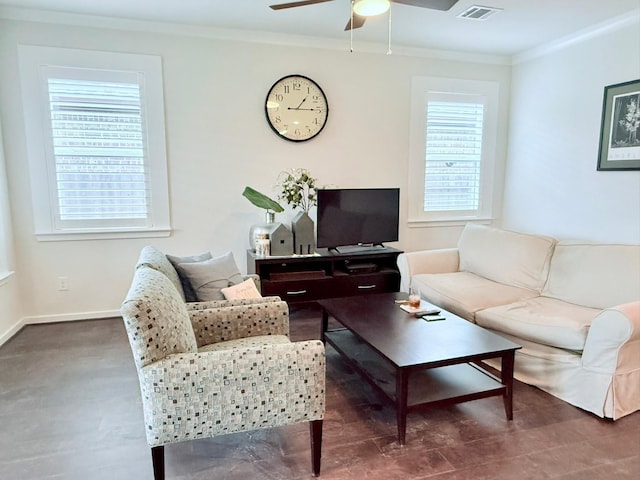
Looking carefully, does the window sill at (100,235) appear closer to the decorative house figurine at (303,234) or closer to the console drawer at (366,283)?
the decorative house figurine at (303,234)

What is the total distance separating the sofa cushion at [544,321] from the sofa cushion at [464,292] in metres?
0.11

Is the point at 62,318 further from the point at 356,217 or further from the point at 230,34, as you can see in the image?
the point at 230,34

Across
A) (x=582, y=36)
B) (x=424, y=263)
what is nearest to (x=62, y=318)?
(x=424, y=263)

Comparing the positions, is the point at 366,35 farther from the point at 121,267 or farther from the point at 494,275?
the point at 121,267

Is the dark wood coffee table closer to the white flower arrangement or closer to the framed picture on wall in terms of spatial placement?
the white flower arrangement

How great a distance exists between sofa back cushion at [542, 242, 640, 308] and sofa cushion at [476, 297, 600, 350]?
85 mm

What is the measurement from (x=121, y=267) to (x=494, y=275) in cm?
338

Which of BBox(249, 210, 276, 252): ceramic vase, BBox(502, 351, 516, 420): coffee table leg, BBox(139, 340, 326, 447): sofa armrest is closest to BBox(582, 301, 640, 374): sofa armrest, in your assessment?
BBox(502, 351, 516, 420): coffee table leg

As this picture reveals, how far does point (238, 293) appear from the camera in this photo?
272 centimetres

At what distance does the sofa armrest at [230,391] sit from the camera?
5.38 feet

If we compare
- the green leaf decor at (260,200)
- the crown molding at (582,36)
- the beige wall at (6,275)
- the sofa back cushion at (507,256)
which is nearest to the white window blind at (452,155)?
the crown molding at (582,36)

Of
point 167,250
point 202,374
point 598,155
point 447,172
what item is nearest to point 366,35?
point 447,172

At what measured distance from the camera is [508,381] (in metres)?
2.28

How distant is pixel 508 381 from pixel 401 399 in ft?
2.20
